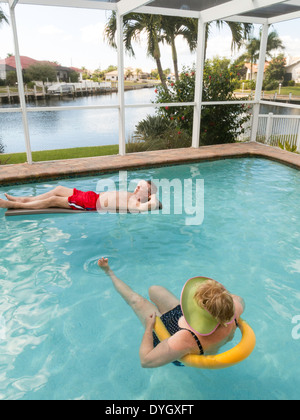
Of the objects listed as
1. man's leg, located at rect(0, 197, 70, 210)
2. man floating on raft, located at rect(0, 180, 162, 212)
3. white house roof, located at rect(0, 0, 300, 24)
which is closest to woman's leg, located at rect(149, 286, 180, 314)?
man floating on raft, located at rect(0, 180, 162, 212)

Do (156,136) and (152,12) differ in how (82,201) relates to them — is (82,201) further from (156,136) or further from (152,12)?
(156,136)

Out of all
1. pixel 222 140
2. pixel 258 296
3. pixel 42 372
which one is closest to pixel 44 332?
A: pixel 42 372

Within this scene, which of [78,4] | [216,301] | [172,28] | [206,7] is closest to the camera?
[216,301]

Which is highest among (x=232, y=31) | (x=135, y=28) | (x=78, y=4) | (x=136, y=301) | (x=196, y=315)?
(x=135, y=28)

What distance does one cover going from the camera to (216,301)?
1834 millimetres

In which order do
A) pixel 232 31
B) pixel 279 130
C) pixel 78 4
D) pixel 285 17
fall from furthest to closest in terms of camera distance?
1. pixel 232 31
2. pixel 279 130
3. pixel 285 17
4. pixel 78 4

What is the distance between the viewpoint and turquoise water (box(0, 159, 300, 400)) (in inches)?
91.8

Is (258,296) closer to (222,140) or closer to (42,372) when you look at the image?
(42,372)

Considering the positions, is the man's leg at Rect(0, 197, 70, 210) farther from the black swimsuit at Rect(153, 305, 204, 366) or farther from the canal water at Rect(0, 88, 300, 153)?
the canal water at Rect(0, 88, 300, 153)

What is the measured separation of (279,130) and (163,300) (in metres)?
7.77

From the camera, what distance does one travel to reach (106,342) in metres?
2.68

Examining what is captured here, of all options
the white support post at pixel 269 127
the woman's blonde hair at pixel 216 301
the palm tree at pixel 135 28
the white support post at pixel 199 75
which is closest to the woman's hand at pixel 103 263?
the woman's blonde hair at pixel 216 301

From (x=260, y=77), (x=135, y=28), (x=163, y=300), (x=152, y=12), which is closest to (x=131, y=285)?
(x=163, y=300)

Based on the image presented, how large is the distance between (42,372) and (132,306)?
2.84 ft
